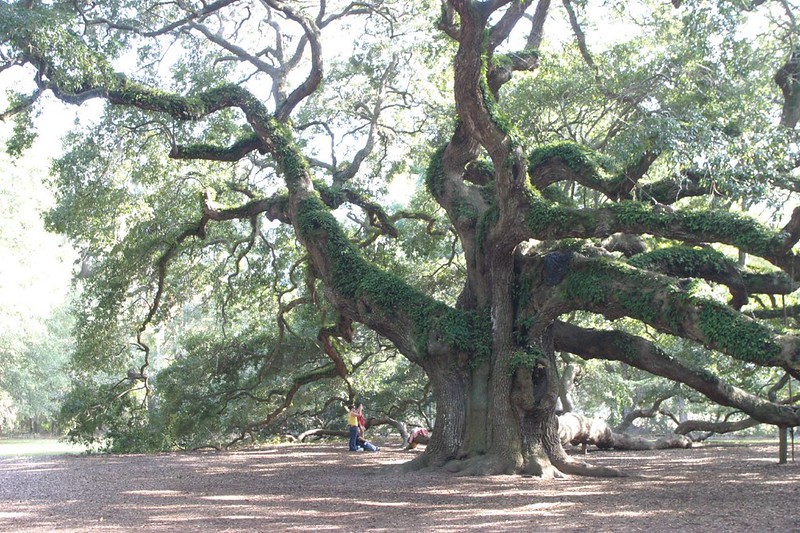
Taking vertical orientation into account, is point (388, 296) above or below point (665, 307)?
above

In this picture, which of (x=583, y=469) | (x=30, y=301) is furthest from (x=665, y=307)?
(x=30, y=301)

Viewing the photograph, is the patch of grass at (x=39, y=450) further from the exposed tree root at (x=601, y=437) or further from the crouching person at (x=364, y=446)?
the exposed tree root at (x=601, y=437)

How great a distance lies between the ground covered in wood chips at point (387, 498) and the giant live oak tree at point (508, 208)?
4.03ft

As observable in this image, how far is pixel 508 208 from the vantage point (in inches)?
412

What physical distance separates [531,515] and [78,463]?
1120 cm

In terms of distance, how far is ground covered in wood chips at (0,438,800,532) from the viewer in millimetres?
6906

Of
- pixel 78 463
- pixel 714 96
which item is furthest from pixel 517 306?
pixel 78 463

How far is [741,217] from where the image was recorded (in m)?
9.48

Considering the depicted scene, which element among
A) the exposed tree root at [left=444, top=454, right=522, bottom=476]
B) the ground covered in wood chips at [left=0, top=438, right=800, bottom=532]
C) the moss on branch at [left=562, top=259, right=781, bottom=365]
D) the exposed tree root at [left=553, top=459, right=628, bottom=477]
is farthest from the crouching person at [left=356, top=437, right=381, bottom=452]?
the moss on branch at [left=562, top=259, right=781, bottom=365]

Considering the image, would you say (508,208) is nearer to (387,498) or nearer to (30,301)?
(387,498)

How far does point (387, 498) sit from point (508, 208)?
13.7 feet

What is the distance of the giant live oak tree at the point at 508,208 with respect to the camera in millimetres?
9906

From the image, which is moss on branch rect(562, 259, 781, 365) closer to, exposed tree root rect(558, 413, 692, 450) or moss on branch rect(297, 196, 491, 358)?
moss on branch rect(297, 196, 491, 358)

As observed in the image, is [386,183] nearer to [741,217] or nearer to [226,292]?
[226,292]
